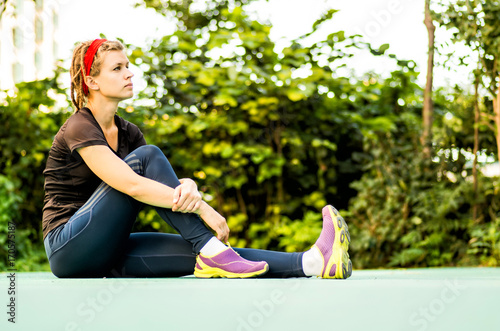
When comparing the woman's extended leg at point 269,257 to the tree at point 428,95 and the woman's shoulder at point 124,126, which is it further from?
the tree at point 428,95

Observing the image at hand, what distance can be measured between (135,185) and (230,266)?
41 centimetres

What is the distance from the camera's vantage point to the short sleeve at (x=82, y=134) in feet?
6.06

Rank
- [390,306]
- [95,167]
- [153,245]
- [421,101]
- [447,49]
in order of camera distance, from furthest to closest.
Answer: [421,101] → [447,49] → [153,245] → [95,167] → [390,306]

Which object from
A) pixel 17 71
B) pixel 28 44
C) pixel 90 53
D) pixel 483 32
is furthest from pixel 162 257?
pixel 17 71

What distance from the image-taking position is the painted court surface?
4.38 feet

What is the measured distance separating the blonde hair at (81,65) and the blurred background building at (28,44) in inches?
109

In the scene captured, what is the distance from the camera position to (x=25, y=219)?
4750 mm

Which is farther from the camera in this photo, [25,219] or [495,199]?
[25,219]

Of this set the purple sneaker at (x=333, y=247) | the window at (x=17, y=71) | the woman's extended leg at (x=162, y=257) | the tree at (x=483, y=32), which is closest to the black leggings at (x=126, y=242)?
the woman's extended leg at (x=162, y=257)

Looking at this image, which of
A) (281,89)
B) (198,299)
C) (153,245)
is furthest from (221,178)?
(198,299)

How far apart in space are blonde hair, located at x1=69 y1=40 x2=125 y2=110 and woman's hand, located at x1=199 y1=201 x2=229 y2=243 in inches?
25.0

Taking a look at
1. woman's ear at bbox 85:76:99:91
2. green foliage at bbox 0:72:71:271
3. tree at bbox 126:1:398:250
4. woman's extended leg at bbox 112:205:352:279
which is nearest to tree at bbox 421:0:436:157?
tree at bbox 126:1:398:250

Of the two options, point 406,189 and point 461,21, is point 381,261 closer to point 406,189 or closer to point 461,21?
point 406,189

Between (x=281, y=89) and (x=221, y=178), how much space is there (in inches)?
38.1
